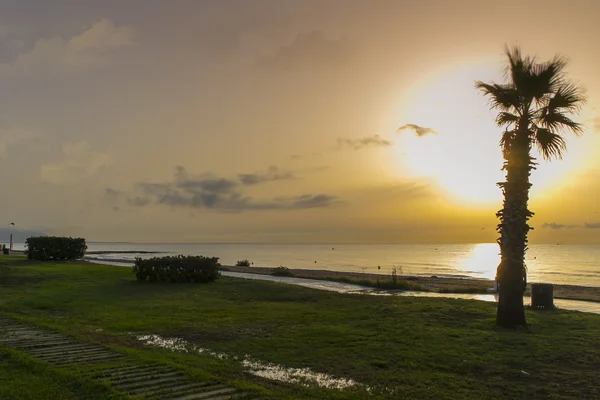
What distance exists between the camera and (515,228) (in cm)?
1466

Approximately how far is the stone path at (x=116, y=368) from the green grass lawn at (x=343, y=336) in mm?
416

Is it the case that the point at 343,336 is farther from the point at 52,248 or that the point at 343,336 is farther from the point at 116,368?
the point at 52,248

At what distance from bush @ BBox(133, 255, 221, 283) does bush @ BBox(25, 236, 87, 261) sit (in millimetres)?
14107

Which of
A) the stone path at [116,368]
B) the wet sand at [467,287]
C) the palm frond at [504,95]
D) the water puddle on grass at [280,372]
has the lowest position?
the wet sand at [467,287]

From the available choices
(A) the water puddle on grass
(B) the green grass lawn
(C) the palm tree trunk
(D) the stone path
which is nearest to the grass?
(B) the green grass lawn

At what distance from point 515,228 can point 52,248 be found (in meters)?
32.2

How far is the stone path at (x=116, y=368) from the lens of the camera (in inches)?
283

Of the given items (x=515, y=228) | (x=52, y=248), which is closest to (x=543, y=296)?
(x=515, y=228)

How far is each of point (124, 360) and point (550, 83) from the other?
13938mm

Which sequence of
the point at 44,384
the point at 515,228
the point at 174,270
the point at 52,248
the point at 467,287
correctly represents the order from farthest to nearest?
1. the point at 52,248
2. the point at 467,287
3. the point at 174,270
4. the point at 515,228
5. the point at 44,384

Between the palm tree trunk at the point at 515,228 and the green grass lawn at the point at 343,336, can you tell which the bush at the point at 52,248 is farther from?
the palm tree trunk at the point at 515,228

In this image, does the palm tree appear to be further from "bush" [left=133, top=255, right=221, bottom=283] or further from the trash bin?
"bush" [left=133, top=255, right=221, bottom=283]

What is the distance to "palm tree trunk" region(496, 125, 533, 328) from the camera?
1450 cm

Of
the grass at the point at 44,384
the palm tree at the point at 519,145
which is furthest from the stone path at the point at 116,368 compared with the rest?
the palm tree at the point at 519,145
